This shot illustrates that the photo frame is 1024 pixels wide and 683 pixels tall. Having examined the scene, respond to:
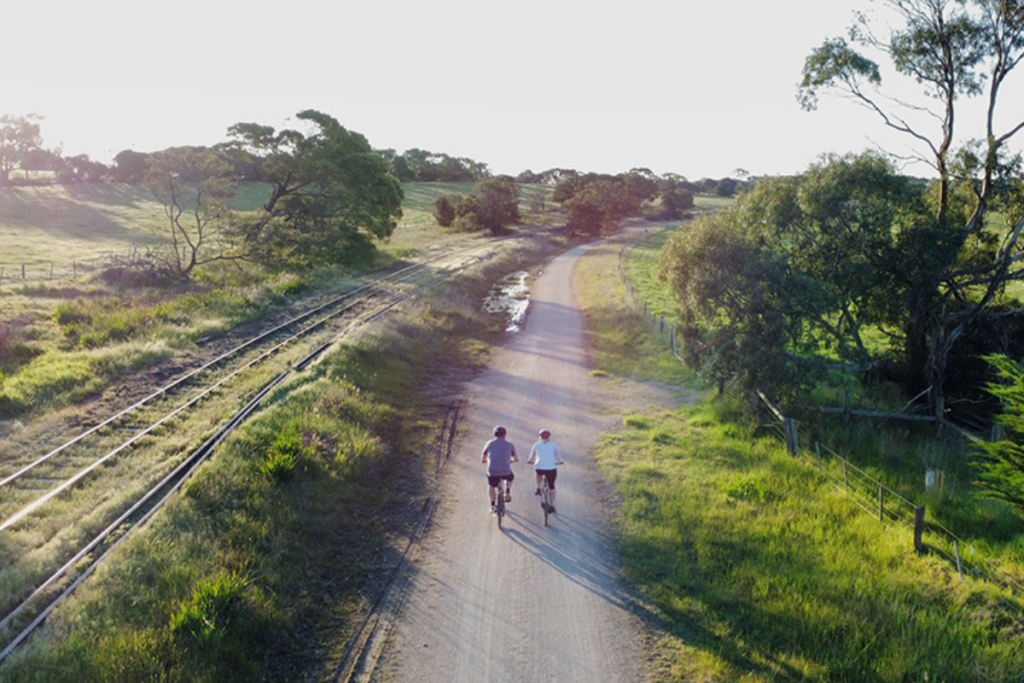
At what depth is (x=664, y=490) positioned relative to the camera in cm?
1202

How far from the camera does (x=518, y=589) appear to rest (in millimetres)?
9008

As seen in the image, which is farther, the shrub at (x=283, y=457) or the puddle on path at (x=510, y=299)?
the puddle on path at (x=510, y=299)

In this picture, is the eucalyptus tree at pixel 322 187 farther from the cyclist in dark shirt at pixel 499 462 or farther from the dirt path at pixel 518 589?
the cyclist in dark shirt at pixel 499 462

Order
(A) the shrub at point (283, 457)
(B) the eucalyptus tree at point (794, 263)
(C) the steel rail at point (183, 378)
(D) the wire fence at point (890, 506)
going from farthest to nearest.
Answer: (B) the eucalyptus tree at point (794, 263)
(C) the steel rail at point (183, 378)
(A) the shrub at point (283, 457)
(D) the wire fence at point (890, 506)

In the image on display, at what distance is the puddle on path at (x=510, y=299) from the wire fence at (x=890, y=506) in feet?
47.9

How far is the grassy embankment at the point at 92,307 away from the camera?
16.4 meters

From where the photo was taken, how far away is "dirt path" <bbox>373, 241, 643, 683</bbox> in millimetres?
7523

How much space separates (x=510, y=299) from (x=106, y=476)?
2659 centimetres

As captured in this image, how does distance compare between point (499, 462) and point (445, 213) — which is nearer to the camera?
point (499, 462)

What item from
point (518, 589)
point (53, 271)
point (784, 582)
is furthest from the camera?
point (53, 271)

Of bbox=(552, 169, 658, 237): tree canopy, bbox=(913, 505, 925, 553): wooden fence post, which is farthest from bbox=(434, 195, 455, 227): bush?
bbox=(913, 505, 925, 553): wooden fence post

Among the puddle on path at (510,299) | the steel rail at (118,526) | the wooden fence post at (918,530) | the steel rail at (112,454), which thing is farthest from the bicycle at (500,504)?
the puddle on path at (510,299)

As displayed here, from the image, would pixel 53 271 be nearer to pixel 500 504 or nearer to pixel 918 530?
pixel 500 504

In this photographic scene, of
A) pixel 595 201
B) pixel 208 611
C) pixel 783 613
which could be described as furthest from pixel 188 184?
pixel 595 201
